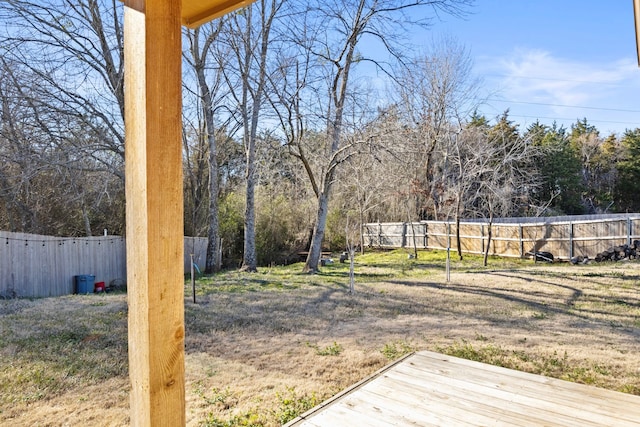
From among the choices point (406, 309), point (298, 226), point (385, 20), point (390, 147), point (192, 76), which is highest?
point (385, 20)

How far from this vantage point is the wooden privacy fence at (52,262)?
6074 mm

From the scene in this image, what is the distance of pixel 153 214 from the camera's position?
3.15ft

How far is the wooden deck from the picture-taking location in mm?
1857

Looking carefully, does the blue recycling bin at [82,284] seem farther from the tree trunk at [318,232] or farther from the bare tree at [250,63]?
the tree trunk at [318,232]

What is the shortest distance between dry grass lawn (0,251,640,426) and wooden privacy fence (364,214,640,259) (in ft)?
15.0

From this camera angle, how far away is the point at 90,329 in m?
4.09

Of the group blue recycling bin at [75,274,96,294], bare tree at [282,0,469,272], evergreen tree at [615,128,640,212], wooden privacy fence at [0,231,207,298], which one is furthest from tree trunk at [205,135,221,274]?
evergreen tree at [615,128,640,212]

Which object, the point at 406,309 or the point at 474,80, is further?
the point at 474,80

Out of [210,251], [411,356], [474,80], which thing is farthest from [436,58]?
[411,356]

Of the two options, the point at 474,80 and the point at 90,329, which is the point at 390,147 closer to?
the point at 90,329

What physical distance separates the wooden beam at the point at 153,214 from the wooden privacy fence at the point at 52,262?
6584mm

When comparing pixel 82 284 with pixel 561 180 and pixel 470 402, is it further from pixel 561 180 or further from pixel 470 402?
pixel 561 180

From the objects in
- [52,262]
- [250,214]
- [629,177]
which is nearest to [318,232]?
[250,214]

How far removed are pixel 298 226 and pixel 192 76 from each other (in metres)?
6.02
